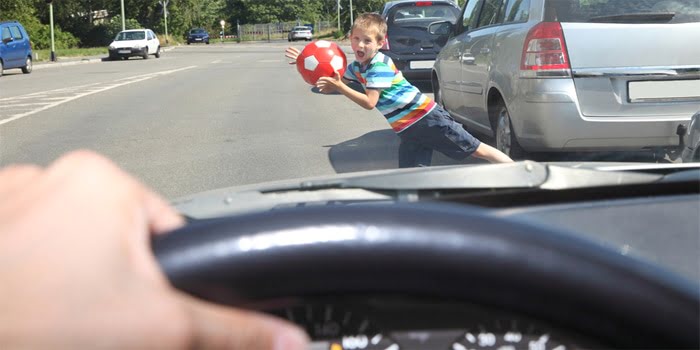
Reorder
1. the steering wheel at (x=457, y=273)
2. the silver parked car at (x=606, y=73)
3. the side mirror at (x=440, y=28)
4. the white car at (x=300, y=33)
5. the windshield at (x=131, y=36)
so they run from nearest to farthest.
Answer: the steering wheel at (x=457, y=273)
the silver parked car at (x=606, y=73)
the side mirror at (x=440, y=28)
the windshield at (x=131, y=36)
the white car at (x=300, y=33)

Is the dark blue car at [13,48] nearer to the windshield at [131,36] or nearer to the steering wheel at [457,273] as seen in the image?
the windshield at [131,36]

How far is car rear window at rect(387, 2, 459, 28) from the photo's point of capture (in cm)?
1666

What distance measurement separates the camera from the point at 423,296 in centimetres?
88

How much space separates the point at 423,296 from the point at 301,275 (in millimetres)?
120

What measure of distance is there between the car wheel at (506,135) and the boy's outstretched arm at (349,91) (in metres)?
1.97

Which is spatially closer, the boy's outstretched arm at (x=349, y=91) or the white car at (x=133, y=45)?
the boy's outstretched arm at (x=349, y=91)

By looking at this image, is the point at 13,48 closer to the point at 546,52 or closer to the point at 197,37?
the point at 546,52

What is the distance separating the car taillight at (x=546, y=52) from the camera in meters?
6.59

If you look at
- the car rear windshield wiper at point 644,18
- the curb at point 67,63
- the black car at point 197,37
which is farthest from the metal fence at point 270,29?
the car rear windshield wiper at point 644,18

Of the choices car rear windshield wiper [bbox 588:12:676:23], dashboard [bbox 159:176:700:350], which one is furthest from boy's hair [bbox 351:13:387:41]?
dashboard [bbox 159:176:700:350]

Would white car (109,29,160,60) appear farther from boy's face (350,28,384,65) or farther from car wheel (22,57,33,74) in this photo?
boy's face (350,28,384,65)

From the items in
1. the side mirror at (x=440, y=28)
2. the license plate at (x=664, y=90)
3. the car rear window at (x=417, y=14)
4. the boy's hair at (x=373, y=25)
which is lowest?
the license plate at (x=664, y=90)

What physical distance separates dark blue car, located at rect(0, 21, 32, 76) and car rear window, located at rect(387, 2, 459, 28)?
15823 mm

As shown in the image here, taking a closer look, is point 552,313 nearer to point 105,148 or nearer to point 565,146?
point 565,146
